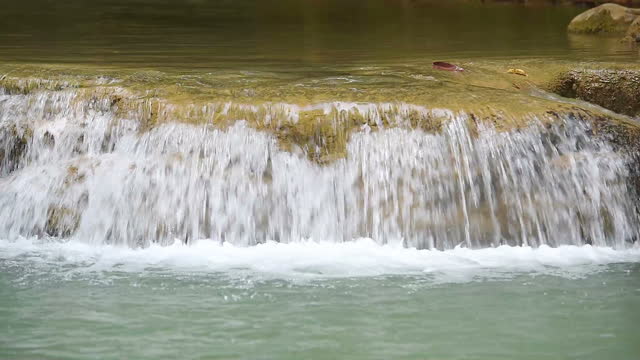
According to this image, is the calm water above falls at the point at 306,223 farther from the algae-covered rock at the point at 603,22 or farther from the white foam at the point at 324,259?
the algae-covered rock at the point at 603,22

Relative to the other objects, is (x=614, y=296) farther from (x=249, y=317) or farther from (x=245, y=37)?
(x=245, y=37)

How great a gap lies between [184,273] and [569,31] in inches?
463

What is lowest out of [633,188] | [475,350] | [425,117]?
[475,350]

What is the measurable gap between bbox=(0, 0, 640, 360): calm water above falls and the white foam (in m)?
0.02

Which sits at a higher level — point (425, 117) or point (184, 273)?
point (425, 117)

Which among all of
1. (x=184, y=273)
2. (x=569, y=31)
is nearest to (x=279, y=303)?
(x=184, y=273)

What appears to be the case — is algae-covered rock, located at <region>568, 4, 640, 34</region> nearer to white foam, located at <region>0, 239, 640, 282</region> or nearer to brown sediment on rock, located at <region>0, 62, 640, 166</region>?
brown sediment on rock, located at <region>0, 62, 640, 166</region>

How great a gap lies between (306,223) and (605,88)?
2938 millimetres

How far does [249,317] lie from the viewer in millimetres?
5512

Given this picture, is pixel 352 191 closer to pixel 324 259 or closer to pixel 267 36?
pixel 324 259

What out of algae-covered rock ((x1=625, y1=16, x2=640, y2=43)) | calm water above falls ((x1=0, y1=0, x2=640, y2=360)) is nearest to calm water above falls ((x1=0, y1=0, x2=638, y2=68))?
algae-covered rock ((x1=625, y1=16, x2=640, y2=43))

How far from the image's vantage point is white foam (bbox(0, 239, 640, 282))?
6395 mm

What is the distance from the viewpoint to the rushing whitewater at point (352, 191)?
707 centimetres

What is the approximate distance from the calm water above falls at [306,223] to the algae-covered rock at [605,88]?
2.06 feet
